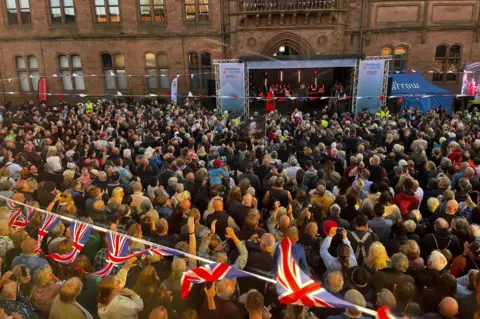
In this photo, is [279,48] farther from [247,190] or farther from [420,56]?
[247,190]

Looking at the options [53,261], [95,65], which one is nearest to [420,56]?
[95,65]

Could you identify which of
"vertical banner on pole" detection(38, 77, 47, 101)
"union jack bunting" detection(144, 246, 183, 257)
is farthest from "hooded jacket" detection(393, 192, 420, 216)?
"vertical banner on pole" detection(38, 77, 47, 101)

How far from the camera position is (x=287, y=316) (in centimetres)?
345

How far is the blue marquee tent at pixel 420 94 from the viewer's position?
65.5ft

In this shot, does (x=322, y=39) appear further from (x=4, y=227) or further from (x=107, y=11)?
(x=4, y=227)

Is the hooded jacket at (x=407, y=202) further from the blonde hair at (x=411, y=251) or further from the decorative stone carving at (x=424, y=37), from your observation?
the decorative stone carving at (x=424, y=37)

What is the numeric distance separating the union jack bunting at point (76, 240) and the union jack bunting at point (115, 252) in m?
0.37

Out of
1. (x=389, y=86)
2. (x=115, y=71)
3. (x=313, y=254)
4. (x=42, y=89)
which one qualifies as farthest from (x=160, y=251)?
(x=42, y=89)

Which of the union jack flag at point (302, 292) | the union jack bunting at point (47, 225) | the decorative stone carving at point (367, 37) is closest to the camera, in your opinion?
the union jack flag at point (302, 292)

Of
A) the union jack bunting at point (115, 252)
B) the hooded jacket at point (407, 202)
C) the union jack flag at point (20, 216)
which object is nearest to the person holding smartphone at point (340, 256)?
the hooded jacket at point (407, 202)

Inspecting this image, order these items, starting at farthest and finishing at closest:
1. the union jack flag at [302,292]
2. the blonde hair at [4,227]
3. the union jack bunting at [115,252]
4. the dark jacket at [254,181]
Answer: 1. the dark jacket at [254,181]
2. the blonde hair at [4,227]
3. the union jack bunting at [115,252]
4. the union jack flag at [302,292]

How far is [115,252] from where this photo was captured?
4.49 meters

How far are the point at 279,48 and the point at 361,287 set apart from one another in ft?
72.6

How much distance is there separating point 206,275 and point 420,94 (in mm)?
19535
